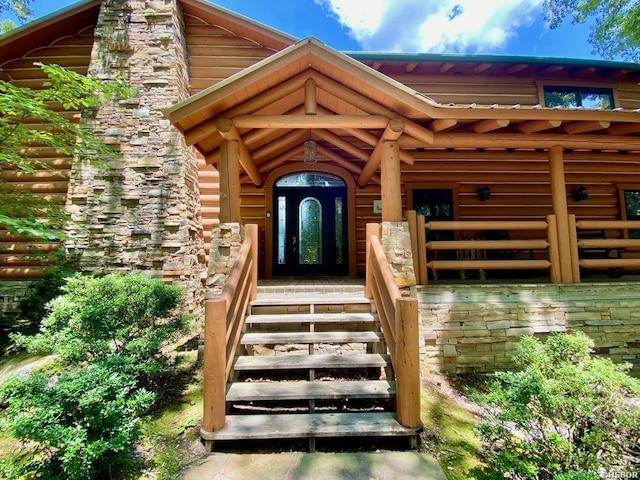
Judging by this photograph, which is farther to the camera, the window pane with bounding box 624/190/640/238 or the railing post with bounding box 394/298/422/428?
the window pane with bounding box 624/190/640/238

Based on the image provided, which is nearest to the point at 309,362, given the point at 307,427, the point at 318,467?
the point at 307,427

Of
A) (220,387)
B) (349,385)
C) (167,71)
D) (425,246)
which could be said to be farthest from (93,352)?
(167,71)

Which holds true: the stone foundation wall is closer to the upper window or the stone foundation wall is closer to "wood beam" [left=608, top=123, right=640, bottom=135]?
"wood beam" [left=608, top=123, right=640, bottom=135]

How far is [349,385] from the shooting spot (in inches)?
116

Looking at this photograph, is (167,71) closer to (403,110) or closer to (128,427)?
(403,110)

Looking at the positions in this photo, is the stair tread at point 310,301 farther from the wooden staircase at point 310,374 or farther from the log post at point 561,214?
the log post at point 561,214

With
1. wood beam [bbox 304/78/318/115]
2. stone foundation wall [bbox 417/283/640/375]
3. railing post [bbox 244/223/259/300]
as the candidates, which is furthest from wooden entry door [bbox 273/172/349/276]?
stone foundation wall [bbox 417/283/640/375]

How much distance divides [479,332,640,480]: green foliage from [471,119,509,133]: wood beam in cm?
328

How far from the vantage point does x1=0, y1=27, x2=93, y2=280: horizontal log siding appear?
6.64 m

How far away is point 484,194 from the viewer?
715 cm

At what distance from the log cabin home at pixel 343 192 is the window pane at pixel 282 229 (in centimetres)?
5

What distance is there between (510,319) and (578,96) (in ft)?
24.8

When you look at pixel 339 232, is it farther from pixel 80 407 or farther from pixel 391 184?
pixel 80 407

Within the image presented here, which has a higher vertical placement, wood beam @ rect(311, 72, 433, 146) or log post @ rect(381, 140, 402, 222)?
wood beam @ rect(311, 72, 433, 146)
